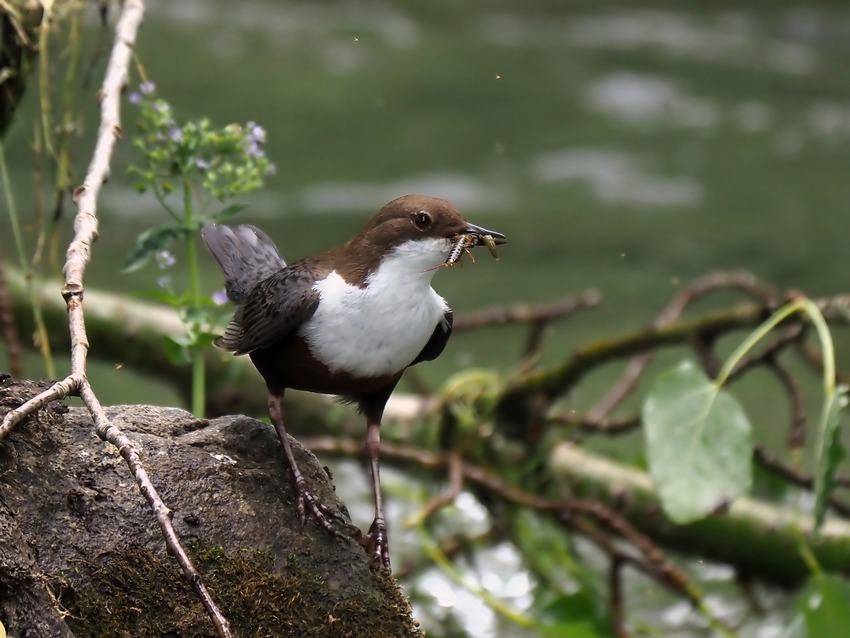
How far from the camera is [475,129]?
9.16 metres

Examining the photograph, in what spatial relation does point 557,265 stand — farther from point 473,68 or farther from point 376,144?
point 473,68

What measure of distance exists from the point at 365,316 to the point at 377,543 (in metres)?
0.34

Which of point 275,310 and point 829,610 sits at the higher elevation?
point 275,310

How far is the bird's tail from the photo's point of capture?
7.85 ft

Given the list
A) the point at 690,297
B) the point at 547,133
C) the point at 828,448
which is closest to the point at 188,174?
the point at 828,448

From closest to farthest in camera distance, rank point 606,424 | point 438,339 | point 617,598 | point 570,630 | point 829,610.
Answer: point 438,339, point 829,610, point 570,630, point 617,598, point 606,424

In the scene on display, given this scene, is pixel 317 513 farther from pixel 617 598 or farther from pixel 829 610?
pixel 617 598

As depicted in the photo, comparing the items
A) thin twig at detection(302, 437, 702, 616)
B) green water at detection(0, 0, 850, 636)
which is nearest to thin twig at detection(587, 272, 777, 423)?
thin twig at detection(302, 437, 702, 616)

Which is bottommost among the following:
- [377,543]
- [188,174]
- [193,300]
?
[377,543]

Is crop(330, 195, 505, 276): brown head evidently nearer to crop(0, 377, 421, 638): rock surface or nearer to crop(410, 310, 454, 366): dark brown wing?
crop(410, 310, 454, 366): dark brown wing

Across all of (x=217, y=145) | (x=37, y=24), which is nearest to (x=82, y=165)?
(x=37, y=24)

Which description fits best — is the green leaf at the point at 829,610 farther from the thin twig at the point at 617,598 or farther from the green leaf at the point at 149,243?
the green leaf at the point at 149,243

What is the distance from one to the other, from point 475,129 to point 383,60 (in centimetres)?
110

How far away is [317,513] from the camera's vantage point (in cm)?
186
